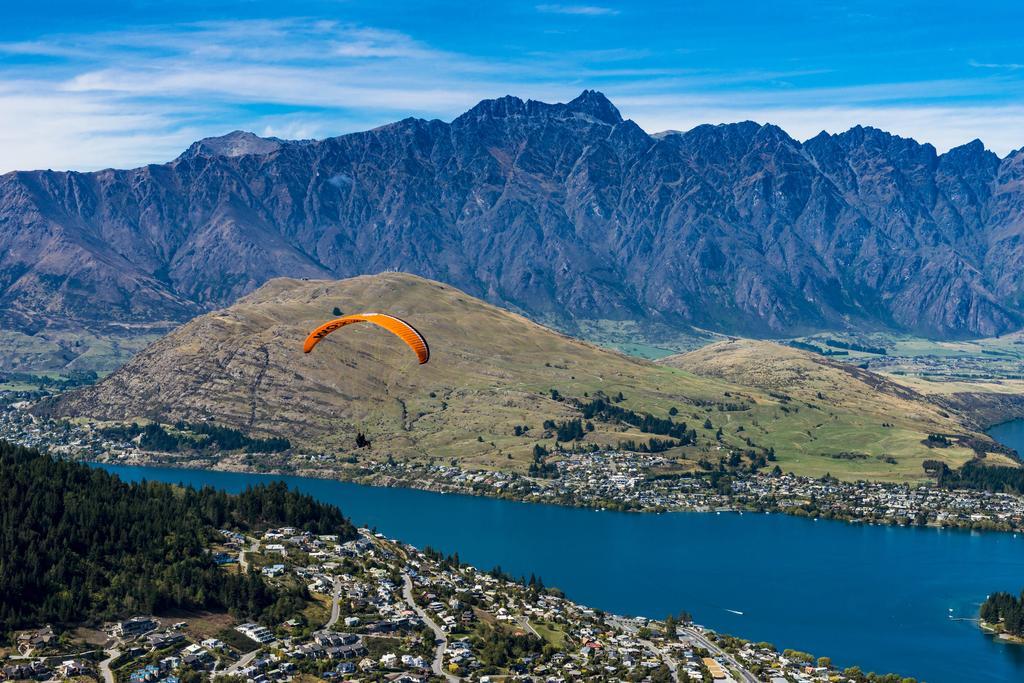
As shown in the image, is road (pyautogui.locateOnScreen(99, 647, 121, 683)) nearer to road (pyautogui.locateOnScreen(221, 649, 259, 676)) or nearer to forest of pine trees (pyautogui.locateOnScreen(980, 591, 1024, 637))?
road (pyautogui.locateOnScreen(221, 649, 259, 676))

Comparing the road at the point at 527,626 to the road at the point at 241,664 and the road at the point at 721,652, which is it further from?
the road at the point at 241,664

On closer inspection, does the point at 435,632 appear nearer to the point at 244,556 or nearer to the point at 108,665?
the point at 244,556

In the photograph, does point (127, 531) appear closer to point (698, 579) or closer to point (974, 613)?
point (698, 579)

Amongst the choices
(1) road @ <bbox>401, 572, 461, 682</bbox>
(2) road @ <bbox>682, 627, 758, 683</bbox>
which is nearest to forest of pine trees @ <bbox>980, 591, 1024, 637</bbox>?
(2) road @ <bbox>682, 627, 758, 683</bbox>

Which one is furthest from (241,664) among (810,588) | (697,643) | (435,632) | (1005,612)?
(1005,612)

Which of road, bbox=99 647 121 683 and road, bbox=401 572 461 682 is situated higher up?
road, bbox=99 647 121 683

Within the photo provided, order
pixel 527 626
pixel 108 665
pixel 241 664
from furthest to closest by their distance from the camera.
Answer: pixel 527 626, pixel 241 664, pixel 108 665

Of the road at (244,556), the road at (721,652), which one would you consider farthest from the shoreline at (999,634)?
the road at (244,556)
